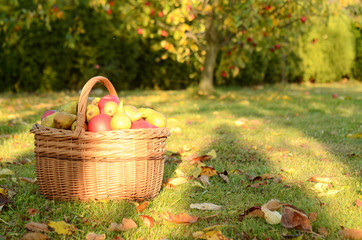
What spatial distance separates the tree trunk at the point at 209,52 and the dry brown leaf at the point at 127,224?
5.46 meters

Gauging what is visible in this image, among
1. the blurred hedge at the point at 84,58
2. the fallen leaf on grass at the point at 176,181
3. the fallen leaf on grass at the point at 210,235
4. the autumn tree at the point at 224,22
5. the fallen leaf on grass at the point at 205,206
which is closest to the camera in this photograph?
the fallen leaf on grass at the point at 210,235

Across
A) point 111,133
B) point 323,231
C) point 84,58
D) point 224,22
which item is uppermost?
point 224,22

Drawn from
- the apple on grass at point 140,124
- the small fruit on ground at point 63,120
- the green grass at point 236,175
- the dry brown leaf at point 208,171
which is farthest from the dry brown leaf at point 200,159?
the small fruit on ground at point 63,120

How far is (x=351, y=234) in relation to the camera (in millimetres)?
1478

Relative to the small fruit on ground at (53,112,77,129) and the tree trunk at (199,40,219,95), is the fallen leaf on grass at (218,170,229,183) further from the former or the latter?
the tree trunk at (199,40,219,95)

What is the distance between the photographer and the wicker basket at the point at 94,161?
5.72 ft

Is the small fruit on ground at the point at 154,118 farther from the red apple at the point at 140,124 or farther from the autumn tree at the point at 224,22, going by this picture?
the autumn tree at the point at 224,22

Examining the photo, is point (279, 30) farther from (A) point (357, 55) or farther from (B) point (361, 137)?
(A) point (357, 55)

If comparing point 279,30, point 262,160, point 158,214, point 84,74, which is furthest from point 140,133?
point 84,74

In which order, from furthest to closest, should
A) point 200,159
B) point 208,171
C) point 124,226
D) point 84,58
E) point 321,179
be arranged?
point 84,58
point 200,159
point 208,171
point 321,179
point 124,226

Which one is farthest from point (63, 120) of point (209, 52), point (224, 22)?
point (209, 52)

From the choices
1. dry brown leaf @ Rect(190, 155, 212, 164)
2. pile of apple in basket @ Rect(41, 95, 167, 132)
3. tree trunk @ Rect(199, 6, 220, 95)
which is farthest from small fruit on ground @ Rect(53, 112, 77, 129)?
tree trunk @ Rect(199, 6, 220, 95)

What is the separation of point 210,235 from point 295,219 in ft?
1.28

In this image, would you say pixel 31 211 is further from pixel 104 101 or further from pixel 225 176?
pixel 225 176
